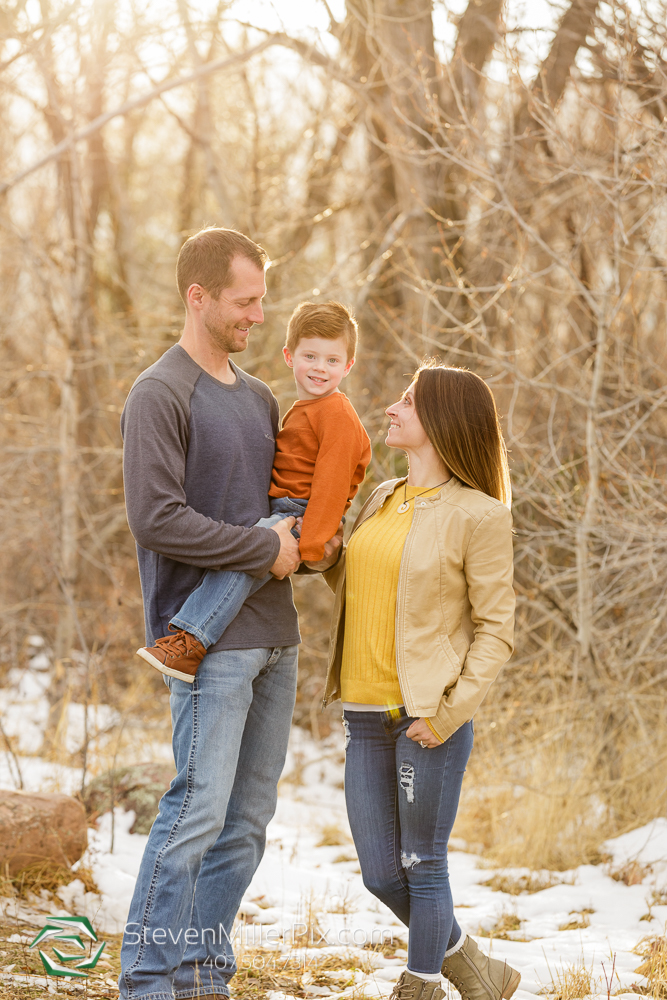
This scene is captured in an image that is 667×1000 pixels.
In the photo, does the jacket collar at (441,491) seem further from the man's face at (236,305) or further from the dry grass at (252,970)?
the dry grass at (252,970)

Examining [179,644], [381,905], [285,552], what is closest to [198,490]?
[285,552]

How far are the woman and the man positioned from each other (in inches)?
9.7

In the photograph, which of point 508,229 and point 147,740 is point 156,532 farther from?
point 508,229

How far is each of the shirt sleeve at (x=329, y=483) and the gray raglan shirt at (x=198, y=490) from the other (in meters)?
0.12

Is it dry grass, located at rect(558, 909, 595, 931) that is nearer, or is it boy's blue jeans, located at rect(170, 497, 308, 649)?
boy's blue jeans, located at rect(170, 497, 308, 649)

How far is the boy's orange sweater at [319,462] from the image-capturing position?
2631 millimetres

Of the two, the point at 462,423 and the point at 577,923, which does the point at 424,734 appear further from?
the point at 577,923

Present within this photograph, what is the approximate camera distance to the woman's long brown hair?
267 cm

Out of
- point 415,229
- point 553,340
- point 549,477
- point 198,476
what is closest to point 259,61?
point 415,229

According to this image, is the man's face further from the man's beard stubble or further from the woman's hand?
the woman's hand

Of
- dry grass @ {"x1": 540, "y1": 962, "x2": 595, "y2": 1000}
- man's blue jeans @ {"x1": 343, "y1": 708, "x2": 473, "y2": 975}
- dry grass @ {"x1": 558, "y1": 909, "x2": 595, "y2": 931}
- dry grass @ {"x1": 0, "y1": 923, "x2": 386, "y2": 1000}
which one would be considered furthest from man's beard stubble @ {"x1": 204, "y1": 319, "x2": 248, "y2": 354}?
dry grass @ {"x1": 558, "y1": 909, "x2": 595, "y2": 931}

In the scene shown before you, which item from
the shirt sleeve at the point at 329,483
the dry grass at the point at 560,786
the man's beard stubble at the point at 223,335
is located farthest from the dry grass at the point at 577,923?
the man's beard stubble at the point at 223,335

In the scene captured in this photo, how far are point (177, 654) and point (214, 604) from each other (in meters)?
0.17

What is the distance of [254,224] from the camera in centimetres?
812
